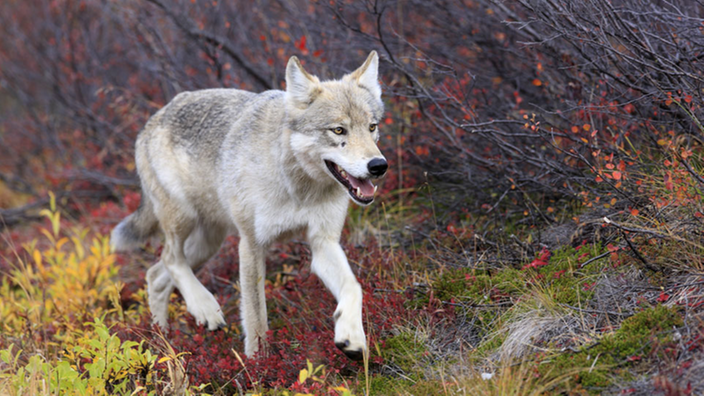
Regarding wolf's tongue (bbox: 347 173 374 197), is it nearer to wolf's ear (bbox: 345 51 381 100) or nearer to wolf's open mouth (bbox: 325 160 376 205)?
wolf's open mouth (bbox: 325 160 376 205)

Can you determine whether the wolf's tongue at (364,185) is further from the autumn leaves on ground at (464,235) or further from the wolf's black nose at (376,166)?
the autumn leaves on ground at (464,235)

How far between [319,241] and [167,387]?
1.52 metres

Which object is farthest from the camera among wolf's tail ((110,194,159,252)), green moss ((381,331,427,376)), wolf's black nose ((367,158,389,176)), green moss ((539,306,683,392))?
wolf's tail ((110,194,159,252))

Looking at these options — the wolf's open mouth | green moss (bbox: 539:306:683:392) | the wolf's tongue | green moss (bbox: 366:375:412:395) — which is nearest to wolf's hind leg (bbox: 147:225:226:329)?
the wolf's open mouth

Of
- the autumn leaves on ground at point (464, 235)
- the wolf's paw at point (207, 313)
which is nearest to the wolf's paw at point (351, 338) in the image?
the autumn leaves on ground at point (464, 235)

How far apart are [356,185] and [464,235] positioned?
161 centimetres

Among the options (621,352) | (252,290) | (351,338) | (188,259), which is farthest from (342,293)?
(188,259)

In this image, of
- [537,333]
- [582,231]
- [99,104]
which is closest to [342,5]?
[582,231]

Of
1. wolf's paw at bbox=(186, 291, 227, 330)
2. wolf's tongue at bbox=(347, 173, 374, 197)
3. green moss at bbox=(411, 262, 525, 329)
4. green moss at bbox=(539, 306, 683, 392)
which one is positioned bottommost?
wolf's paw at bbox=(186, 291, 227, 330)

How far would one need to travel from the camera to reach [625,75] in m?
5.27

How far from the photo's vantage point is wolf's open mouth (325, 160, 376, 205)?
4.45 m

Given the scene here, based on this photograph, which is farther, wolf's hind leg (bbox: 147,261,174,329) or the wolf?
wolf's hind leg (bbox: 147,261,174,329)

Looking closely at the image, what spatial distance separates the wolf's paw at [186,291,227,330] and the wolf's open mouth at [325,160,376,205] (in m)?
2.00

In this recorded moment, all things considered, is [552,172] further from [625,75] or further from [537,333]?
[537,333]
